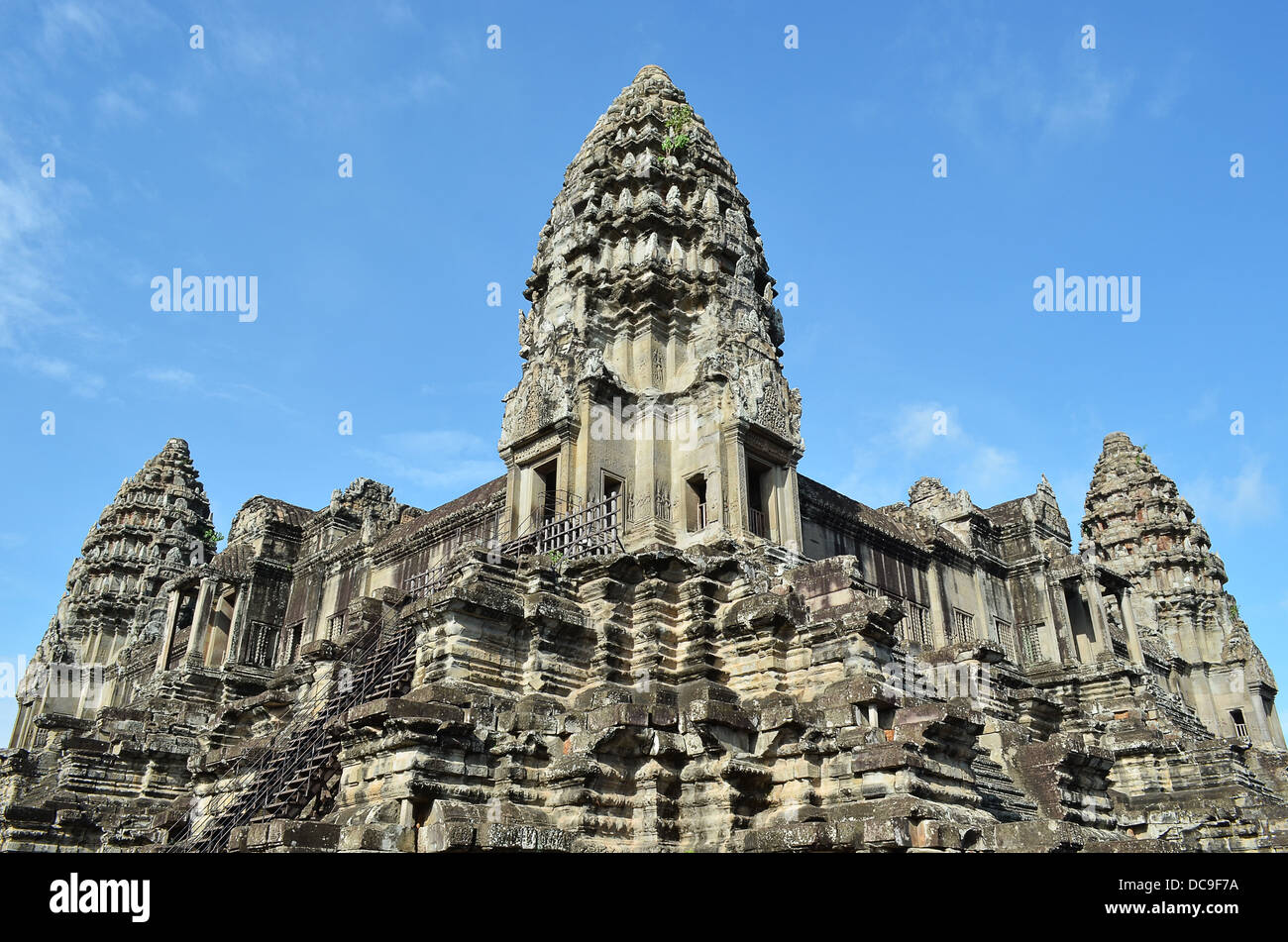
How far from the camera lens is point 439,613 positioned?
14.6m

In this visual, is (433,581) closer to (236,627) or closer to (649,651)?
(649,651)

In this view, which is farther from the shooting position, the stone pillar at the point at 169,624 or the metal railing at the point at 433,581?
the stone pillar at the point at 169,624

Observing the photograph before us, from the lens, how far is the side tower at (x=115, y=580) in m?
43.3

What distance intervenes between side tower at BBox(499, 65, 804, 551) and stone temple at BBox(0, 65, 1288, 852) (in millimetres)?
76

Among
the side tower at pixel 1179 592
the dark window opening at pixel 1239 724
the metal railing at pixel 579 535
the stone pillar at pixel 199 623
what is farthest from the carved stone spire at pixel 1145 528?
the stone pillar at pixel 199 623

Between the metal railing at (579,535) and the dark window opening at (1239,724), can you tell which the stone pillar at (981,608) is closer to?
the metal railing at (579,535)

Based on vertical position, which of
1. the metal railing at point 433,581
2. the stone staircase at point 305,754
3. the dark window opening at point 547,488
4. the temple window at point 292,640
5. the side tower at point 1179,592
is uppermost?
the side tower at point 1179,592

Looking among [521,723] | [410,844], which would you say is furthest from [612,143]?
[410,844]

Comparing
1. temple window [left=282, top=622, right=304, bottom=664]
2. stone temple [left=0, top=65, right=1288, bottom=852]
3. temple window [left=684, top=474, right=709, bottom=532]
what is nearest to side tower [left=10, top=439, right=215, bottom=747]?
stone temple [left=0, top=65, right=1288, bottom=852]

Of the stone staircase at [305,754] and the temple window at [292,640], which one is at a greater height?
the temple window at [292,640]

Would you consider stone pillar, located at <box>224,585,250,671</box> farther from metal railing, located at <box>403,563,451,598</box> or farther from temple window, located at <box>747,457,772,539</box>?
temple window, located at <box>747,457,772,539</box>

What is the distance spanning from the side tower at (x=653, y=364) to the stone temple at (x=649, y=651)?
8 centimetres

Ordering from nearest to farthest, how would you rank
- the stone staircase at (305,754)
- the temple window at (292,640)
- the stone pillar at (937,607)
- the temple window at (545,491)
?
the stone staircase at (305,754) < the temple window at (545,491) < the stone pillar at (937,607) < the temple window at (292,640)

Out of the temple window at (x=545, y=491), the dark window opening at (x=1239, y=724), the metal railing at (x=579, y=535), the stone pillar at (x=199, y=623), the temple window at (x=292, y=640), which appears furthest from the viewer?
the dark window opening at (x=1239, y=724)
